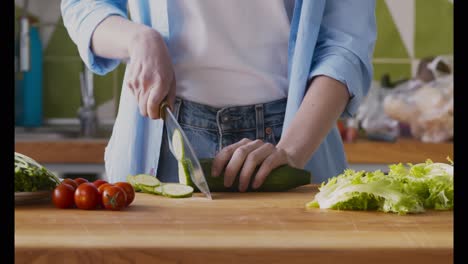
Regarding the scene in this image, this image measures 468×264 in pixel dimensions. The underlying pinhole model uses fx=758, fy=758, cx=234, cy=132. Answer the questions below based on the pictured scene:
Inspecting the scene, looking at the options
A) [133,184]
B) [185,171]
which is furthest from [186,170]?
[133,184]

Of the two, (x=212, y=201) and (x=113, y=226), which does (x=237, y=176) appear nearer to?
(x=212, y=201)

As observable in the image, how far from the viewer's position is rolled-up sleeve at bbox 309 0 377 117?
1594 mm

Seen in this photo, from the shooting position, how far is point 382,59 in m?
3.65

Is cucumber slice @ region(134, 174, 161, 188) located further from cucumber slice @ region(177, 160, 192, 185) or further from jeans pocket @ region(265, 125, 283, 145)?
jeans pocket @ region(265, 125, 283, 145)

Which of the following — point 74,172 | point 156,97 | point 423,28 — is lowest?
point 74,172

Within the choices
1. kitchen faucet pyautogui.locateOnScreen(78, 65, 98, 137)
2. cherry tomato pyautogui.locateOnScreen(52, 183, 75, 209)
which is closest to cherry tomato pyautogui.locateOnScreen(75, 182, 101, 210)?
cherry tomato pyautogui.locateOnScreen(52, 183, 75, 209)

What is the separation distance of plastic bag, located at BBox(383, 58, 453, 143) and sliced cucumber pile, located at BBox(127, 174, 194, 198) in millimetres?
1900

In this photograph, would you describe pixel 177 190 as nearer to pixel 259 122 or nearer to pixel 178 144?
pixel 178 144

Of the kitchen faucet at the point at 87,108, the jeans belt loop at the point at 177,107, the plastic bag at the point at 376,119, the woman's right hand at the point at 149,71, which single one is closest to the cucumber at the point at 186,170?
the woman's right hand at the point at 149,71

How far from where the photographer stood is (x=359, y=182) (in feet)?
4.01

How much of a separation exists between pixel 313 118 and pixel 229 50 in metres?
0.26

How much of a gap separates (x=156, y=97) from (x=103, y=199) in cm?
30

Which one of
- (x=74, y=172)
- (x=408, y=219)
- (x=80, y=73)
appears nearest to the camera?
(x=408, y=219)

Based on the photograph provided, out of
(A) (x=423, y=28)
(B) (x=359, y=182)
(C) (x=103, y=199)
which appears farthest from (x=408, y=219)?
(A) (x=423, y=28)
